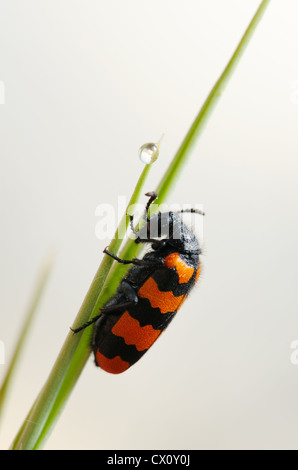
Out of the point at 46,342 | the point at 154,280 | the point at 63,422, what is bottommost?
the point at 63,422

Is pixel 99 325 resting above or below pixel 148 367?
above

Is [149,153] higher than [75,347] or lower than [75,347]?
higher

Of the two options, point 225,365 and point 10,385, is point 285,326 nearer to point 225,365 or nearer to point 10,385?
point 225,365

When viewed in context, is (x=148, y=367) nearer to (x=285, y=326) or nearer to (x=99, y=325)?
(x=285, y=326)
